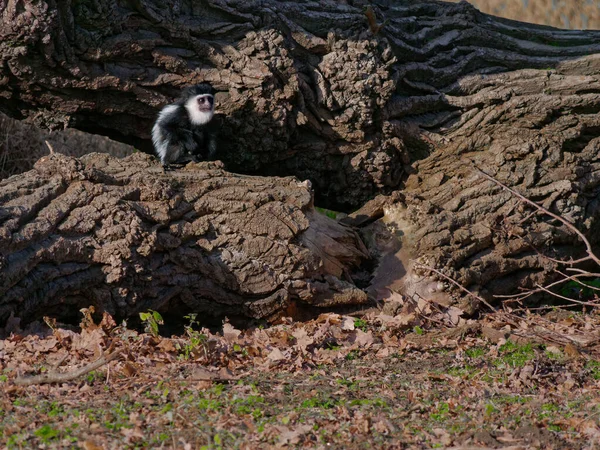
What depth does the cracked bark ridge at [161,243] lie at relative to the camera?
5.13 meters

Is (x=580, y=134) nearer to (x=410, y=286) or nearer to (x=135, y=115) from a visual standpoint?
(x=410, y=286)

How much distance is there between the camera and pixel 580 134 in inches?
292

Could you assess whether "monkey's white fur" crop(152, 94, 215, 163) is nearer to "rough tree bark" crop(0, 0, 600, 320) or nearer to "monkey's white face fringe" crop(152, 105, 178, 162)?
"monkey's white face fringe" crop(152, 105, 178, 162)

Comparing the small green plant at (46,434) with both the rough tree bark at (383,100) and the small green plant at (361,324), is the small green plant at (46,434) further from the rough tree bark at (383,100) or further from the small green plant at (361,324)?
the rough tree bark at (383,100)

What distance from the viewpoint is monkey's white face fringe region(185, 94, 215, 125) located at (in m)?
6.36

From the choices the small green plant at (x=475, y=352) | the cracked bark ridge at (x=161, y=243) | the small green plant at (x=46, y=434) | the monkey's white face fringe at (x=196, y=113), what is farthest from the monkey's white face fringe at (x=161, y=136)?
the small green plant at (x=46, y=434)

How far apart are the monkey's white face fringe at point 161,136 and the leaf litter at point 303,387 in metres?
1.87

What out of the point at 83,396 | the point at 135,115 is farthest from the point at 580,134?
the point at 83,396

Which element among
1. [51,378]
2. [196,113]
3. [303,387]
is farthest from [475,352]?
[196,113]

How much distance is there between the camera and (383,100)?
6945 millimetres

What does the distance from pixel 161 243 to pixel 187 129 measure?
4.94 ft

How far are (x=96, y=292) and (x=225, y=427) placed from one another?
219cm

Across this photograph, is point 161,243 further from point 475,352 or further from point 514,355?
point 514,355

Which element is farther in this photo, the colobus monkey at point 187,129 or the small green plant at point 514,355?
the colobus monkey at point 187,129
